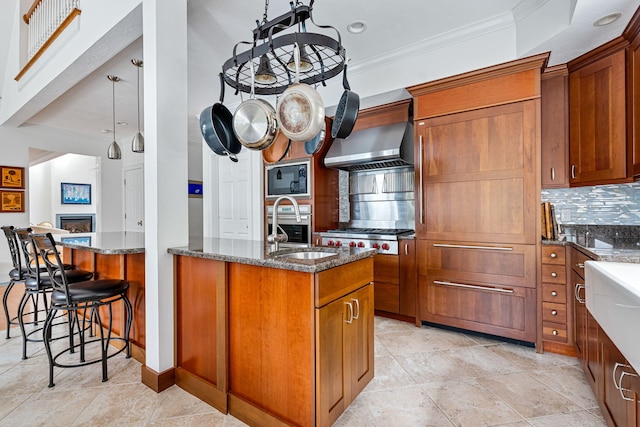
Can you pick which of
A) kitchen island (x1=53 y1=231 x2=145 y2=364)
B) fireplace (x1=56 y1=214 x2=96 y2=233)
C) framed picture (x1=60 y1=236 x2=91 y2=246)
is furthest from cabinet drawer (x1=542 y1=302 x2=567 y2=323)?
fireplace (x1=56 y1=214 x2=96 y2=233)

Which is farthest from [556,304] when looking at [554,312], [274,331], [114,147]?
[114,147]

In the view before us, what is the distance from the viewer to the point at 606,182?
7.40 ft

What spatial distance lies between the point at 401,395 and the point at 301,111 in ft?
5.67

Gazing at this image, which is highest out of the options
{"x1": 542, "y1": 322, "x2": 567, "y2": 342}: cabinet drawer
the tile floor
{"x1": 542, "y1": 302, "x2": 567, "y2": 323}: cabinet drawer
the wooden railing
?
the wooden railing

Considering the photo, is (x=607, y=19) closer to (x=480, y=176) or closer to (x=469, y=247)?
(x=480, y=176)

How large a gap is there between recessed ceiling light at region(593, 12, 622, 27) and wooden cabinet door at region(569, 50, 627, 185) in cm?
33

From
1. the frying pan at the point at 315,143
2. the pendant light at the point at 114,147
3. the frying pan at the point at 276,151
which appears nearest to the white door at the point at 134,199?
the pendant light at the point at 114,147

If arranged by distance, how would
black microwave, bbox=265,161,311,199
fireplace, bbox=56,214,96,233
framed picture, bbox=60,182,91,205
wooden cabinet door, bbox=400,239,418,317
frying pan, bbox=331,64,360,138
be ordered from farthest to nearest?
framed picture, bbox=60,182,91,205 < fireplace, bbox=56,214,96,233 < black microwave, bbox=265,161,311,199 < wooden cabinet door, bbox=400,239,418,317 < frying pan, bbox=331,64,360,138

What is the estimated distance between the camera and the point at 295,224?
12.3ft

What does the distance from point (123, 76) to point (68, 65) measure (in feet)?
2.48

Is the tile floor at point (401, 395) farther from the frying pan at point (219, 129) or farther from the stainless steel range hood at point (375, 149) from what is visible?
the stainless steel range hood at point (375, 149)

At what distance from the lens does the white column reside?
191 centimetres

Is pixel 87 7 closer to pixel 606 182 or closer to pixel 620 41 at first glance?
pixel 620 41

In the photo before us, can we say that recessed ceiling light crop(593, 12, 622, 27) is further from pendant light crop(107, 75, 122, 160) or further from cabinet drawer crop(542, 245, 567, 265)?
pendant light crop(107, 75, 122, 160)
